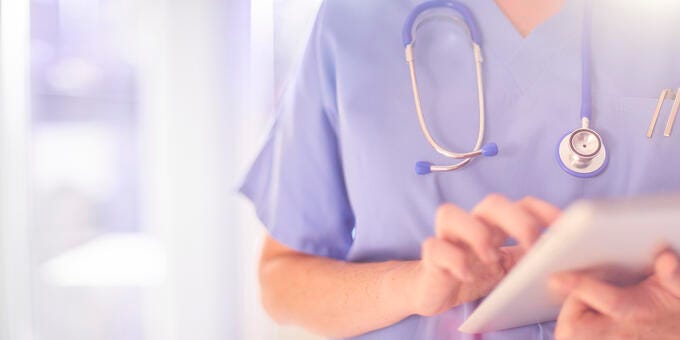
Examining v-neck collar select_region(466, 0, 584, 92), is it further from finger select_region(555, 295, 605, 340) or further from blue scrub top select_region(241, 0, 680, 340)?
finger select_region(555, 295, 605, 340)

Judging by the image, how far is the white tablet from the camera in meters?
0.31

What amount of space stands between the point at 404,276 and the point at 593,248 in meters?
0.24

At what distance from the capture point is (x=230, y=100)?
1516 millimetres

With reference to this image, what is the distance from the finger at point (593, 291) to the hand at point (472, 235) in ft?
0.13

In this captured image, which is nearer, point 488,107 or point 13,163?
point 488,107

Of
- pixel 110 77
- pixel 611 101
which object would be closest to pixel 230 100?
pixel 110 77

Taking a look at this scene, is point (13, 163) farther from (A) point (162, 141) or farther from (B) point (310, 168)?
(B) point (310, 168)

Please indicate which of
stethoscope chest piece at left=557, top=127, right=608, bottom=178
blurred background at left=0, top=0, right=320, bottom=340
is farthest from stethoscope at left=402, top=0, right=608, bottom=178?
blurred background at left=0, top=0, right=320, bottom=340

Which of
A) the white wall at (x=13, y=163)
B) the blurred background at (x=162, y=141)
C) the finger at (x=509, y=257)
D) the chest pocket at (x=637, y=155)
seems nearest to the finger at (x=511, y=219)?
the finger at (x=509, y=257)

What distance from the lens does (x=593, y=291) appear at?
41 cm

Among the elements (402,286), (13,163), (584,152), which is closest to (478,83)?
(584,152)

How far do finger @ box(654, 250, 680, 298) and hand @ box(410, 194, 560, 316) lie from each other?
0.08 m

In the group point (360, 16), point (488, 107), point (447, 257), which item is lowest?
point (447, 257)

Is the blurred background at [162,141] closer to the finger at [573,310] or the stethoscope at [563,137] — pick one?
the stethoscope at [563,137]
